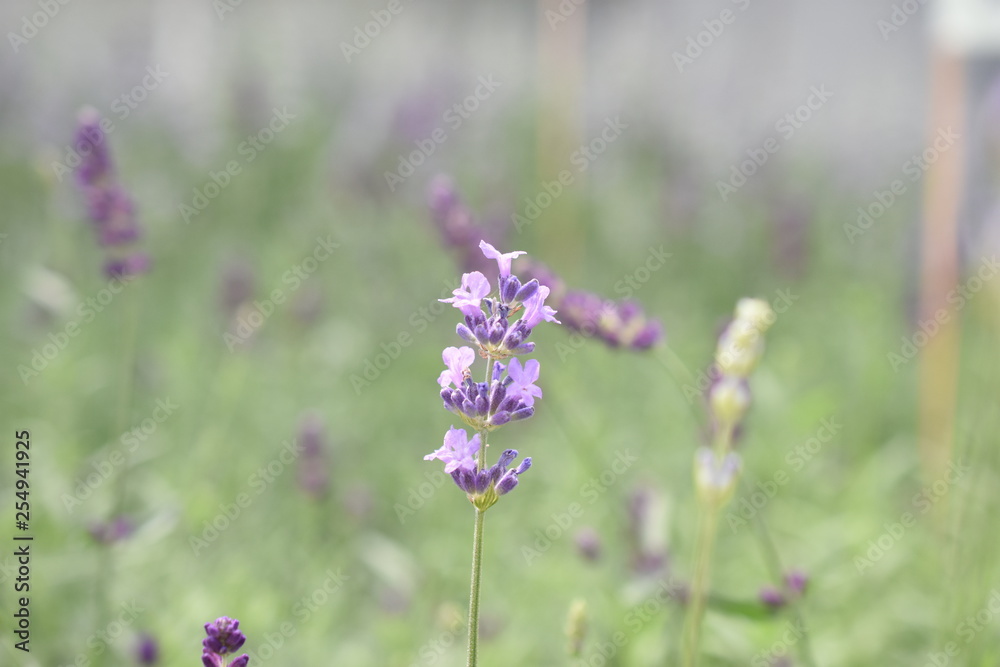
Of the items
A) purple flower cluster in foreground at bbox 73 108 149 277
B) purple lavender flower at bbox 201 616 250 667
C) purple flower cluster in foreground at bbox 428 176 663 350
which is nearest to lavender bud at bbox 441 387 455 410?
purple lavender flower at bbox 201 616 250 667

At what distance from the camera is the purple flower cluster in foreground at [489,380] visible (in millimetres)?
1287

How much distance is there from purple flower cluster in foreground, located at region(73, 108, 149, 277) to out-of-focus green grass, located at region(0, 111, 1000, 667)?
14cm

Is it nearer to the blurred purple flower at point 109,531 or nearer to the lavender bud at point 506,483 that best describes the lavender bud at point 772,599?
the lavender bud at point 506,483

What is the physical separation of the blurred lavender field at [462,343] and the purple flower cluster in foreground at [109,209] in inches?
0.5

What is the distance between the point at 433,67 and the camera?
7867 millimetres

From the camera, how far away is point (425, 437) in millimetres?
3801

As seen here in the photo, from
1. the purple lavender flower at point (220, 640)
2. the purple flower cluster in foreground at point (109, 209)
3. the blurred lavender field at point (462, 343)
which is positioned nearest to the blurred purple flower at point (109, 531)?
the blurred lavender field at point (462, 343)

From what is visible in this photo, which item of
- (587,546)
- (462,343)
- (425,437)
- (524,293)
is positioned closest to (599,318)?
(524,293)

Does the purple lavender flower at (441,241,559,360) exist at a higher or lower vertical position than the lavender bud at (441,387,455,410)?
higher

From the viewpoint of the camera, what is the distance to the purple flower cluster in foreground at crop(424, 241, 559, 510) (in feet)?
4.22

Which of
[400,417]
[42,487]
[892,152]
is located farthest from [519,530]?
[892,152]

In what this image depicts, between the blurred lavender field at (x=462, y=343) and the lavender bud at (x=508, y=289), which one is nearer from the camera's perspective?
the lavender bud at (x=508, y=289)

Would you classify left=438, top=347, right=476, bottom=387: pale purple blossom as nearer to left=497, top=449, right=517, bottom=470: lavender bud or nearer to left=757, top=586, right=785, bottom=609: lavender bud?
left=497, top=449, right=517, bottom=470: lavender bud

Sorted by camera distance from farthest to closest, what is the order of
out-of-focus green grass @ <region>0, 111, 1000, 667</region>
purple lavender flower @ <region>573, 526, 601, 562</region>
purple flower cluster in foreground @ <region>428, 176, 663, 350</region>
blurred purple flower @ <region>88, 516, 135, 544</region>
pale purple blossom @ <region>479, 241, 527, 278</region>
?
out-of-focus green grass @ <region>0, 111, 1000, 667</region> → purple lavender flower @ <region>573, 526, 601, 562</region> → blurred purple flower @ <region>88, 516, 135, 544</region> → purple flower cluster in foreground @ <region>428, 176, 663, 350</region> → pale purple blossom @ <region>479, 241, 527, 278</region>
